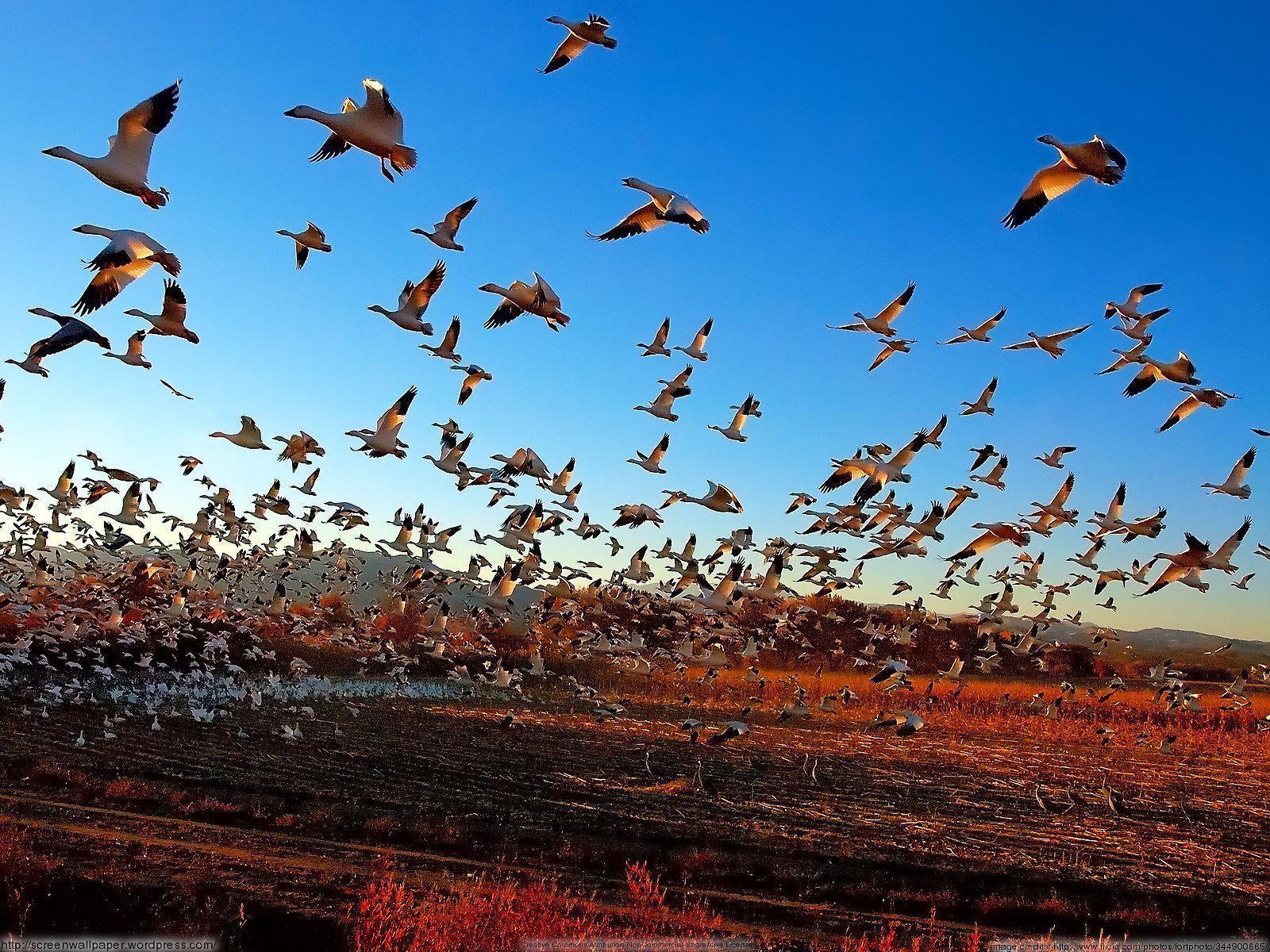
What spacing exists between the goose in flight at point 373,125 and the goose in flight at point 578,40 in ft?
5.71

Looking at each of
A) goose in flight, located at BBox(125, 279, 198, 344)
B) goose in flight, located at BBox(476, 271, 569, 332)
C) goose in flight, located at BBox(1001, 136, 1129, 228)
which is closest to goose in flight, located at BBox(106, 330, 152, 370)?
goose in flight, located at BBox(125, 279, 198, 344)

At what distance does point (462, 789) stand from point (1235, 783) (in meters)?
14.9

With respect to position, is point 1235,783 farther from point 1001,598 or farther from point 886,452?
point 886,452

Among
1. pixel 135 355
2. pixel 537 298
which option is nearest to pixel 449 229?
pixel 537 298

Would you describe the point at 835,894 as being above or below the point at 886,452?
below

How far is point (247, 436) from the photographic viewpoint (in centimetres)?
1409

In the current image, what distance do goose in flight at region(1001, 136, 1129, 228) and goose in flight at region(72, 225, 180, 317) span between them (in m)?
7.81

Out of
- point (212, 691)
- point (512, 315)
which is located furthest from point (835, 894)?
point (212, 691)

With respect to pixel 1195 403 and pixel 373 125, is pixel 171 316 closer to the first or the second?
pixel 373 125

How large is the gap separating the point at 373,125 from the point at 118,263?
234cm

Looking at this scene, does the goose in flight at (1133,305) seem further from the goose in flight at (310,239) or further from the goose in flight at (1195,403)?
the goose in flight at (310,239)

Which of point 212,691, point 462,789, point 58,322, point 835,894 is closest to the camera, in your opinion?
point 58,322

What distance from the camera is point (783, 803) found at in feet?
49.9

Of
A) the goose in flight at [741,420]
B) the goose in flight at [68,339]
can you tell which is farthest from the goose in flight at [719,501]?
the goose in flight at [68,339]
